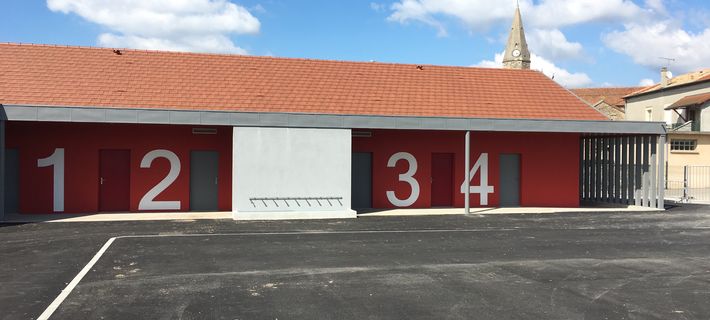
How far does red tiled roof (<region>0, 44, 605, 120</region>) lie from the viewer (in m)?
16.8

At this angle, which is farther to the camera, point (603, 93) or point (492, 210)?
point (603, 93)

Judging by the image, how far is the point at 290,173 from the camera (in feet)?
50.8

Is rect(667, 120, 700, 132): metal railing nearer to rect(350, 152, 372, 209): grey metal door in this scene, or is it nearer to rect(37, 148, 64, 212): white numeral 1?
rect(350, 152, 372, 209): grey metal door

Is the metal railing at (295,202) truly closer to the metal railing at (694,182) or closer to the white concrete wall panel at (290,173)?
the white concrete wall panel at (290,173)

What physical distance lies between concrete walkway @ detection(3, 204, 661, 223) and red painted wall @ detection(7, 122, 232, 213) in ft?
2.23

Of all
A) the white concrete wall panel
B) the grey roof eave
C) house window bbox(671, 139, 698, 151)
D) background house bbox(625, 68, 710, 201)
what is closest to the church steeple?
background house bbox(625, 68, 710, 201)

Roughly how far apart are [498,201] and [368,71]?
6.71m

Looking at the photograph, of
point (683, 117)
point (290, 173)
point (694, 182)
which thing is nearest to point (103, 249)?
point (290, 173)

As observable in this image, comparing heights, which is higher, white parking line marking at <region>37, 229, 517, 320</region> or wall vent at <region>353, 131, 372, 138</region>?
wall vent at <region>353, 131, 372, 138</region>

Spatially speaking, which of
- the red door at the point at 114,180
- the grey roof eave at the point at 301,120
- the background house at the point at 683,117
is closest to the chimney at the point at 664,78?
the background house at the point at 683,117

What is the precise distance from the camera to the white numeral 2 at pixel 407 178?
718 inches

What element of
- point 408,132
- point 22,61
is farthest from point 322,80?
point 22,61

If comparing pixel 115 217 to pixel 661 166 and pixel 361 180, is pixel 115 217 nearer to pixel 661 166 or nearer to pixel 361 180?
pixel 361 180

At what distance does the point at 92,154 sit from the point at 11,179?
2.27 m
